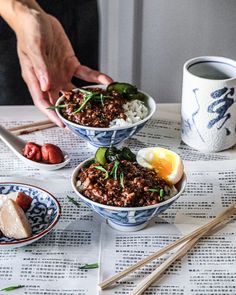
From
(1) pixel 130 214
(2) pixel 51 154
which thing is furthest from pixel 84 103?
(1) pixel 130 214

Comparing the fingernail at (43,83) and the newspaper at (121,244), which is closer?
the newspaper at (121,244)

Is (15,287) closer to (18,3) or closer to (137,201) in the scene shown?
(137,201)

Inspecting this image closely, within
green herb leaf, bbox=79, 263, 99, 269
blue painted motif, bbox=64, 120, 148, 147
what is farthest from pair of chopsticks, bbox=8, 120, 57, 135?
green herb leaf, bbox=79, 263, 99, 269

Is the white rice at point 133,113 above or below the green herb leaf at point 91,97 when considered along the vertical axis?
below

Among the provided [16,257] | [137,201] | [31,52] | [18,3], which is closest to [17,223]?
[16,257]

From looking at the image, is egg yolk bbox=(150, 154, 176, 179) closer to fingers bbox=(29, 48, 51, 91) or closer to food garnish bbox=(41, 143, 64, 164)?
food garnish bbox=(41, 143, 64, 164)

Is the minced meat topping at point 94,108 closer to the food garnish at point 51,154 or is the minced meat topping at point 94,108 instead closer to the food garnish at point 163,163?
the food garnish at point 51,154

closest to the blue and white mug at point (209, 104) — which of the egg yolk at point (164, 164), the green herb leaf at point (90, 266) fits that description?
the egg yolk at point (164, 164)

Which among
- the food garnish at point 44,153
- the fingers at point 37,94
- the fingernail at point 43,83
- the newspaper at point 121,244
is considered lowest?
the newspaper at point 121,244
